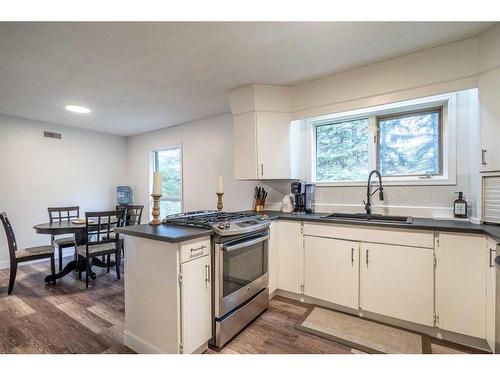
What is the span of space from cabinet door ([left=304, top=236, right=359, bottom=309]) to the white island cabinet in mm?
1092

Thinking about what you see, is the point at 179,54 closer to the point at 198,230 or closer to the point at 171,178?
the point at 198,230

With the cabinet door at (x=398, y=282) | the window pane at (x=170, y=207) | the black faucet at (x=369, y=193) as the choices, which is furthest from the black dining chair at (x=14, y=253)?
the black faucet at (x=369, y=193)

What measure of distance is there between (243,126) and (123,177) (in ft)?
11.9

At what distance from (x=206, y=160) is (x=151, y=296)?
2.57 meters

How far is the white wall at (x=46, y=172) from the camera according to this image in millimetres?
3688

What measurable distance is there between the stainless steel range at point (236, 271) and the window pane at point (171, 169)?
2544 millimetres

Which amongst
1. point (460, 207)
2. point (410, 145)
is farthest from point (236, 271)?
point (410, 145)

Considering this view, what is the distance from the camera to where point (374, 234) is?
2066 millimetres

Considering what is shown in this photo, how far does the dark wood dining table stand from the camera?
2.84 metres

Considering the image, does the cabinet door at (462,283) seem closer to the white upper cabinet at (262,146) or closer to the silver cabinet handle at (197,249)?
the white upper cabinet at (262,146)

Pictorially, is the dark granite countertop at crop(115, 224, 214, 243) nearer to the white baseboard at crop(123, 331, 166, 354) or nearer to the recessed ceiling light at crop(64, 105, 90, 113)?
the white baseboard at crop(123, 331, 166, 354)

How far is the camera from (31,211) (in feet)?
12.8
